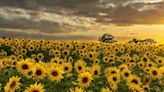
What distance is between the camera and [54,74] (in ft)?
44.6

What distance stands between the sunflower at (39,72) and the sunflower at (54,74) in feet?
0.65

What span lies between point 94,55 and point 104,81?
11.1 meters

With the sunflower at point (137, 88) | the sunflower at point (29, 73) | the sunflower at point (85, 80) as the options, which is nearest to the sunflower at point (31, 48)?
the sunflower at point (29, 73)

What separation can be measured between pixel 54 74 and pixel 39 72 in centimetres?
45

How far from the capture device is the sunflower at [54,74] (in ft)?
44.4

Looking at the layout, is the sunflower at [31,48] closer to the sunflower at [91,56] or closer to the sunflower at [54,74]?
the sunflower at [91,56]

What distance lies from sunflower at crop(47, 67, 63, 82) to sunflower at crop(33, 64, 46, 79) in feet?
0.65

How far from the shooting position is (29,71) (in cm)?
1388

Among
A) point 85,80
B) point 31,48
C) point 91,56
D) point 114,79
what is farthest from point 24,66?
point 31,48

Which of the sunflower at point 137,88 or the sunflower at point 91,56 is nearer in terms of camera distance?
the sunflower at point 137,88

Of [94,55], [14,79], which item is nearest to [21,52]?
[94,55]

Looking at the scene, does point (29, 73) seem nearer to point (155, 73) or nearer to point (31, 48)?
point (155, 73)

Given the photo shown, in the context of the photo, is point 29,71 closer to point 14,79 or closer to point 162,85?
point 14,79

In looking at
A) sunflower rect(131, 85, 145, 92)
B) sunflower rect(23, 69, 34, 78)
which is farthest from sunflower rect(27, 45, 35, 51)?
sunflower rect(131, 85, 145, 92)
